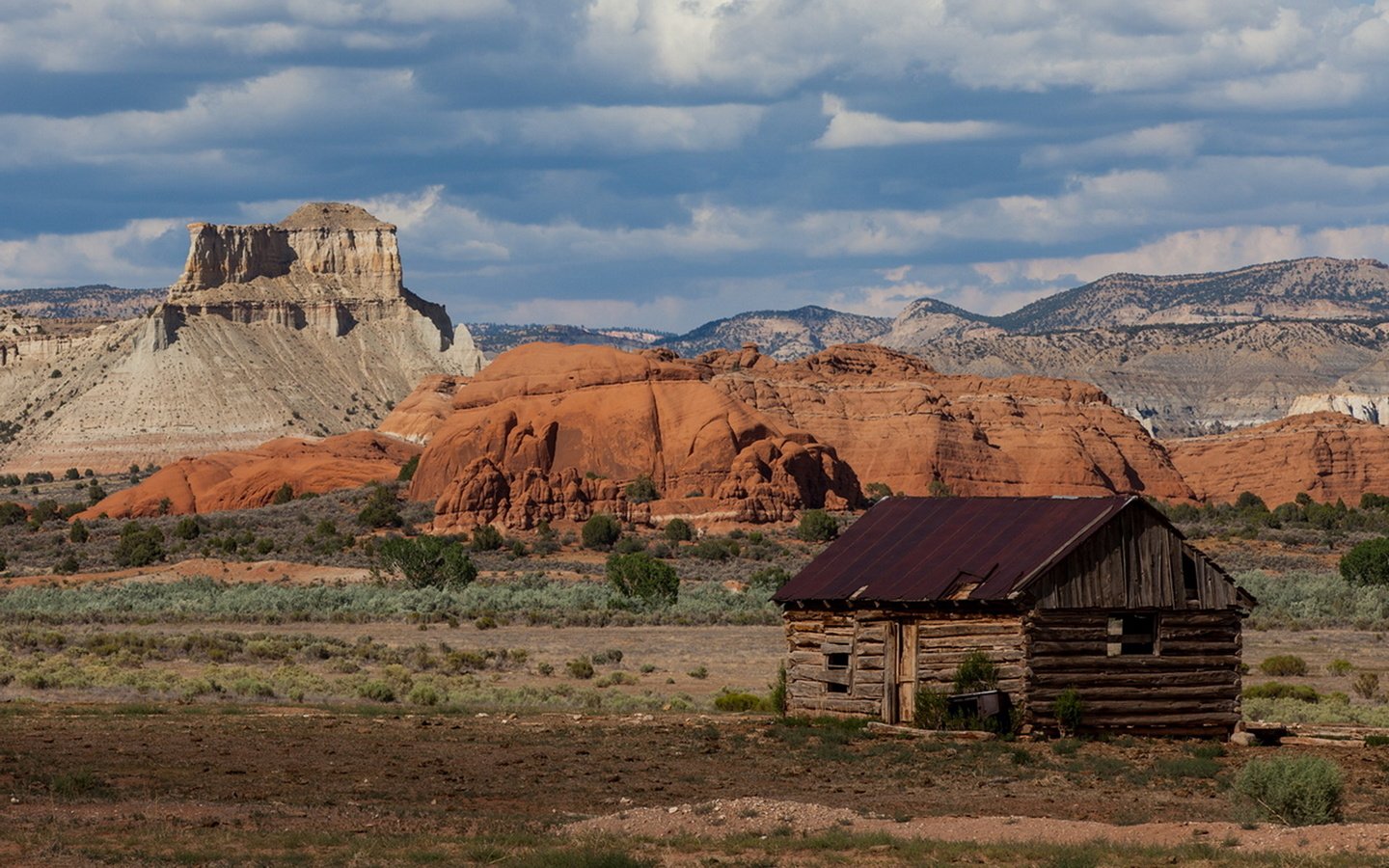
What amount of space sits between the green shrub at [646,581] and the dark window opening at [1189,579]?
3465cm

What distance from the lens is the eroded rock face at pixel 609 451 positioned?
93.7m

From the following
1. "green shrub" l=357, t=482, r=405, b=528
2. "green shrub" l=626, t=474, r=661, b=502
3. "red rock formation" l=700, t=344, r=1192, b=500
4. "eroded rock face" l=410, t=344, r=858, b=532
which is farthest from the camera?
"red rock formation" l=700, t=344, r=1192, b=500

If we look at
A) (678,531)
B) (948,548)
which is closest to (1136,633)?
(948,548)

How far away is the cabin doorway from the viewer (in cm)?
2430

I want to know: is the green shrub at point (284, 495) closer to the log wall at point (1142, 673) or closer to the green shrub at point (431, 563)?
the green shrub at point (431, 563)

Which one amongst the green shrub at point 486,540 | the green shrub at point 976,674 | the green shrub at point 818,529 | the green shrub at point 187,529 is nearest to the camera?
the green shrub at point 976,674

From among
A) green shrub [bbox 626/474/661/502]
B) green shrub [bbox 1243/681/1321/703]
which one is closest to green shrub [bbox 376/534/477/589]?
green shrub [bbox 626/474/661/502]

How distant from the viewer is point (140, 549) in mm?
85750

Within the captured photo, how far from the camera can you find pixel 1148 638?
24281 mm

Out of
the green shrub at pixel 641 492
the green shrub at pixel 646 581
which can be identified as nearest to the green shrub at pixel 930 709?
the green shrub at pixel 646 581

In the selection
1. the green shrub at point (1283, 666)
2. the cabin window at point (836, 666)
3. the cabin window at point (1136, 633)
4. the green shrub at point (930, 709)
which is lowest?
the green shrub at point (1283, 666)

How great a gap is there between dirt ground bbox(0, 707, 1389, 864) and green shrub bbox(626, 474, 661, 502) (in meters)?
70.2

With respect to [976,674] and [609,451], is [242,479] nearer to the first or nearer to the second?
[609,451]

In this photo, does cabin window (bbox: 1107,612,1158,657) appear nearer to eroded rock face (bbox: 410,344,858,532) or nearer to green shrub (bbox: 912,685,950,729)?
green shrub (bbox: 912,685,950,729)
